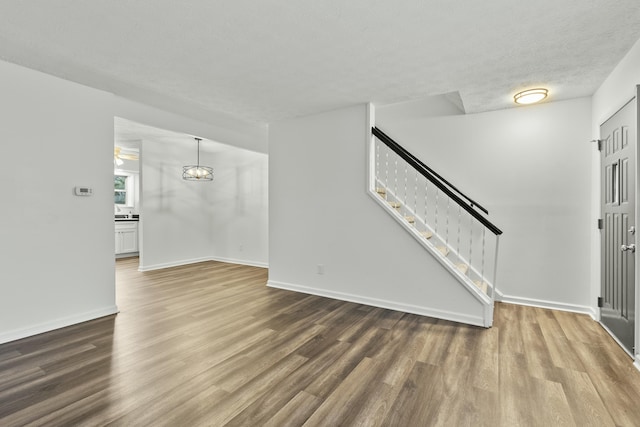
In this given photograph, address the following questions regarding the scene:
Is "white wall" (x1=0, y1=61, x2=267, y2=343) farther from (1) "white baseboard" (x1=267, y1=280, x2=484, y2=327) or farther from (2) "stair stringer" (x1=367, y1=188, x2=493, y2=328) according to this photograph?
(2) "stair stringer" (x1=367, y1=188, x2=493, y2=328)

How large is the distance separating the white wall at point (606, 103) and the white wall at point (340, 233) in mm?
1477

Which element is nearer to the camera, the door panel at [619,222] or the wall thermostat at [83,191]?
the door panel at [619,222]

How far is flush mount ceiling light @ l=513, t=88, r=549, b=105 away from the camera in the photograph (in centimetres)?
336

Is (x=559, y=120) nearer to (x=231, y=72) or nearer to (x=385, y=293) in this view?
→ (x=385, y=293)

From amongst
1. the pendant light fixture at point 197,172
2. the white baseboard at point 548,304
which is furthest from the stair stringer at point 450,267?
the pendant light fixture at point 197,172

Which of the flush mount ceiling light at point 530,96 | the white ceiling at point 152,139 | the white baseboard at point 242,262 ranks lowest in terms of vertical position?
the white baseboard at point 242,262

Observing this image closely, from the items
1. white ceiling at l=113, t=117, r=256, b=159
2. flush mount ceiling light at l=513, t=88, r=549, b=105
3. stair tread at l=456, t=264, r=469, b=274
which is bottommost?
stair tread at l=456, t=264, r=469, b=274

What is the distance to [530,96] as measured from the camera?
136 inches

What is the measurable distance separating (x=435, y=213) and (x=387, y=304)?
153 cm

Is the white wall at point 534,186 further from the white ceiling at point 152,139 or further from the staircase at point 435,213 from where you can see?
the white ceiling at point 152,139

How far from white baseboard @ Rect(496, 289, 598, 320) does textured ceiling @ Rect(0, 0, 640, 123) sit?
2441mm

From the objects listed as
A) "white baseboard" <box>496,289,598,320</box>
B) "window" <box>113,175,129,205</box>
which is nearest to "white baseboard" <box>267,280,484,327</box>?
"white baseboard" <box>496,289,598,320</box>

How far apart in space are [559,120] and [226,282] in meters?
5.09

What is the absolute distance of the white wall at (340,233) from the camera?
356 cm
